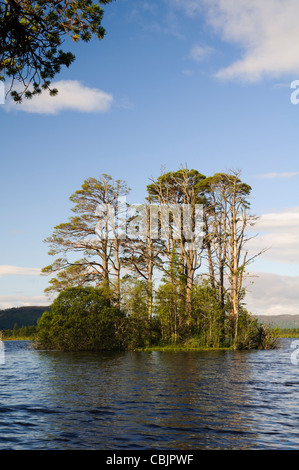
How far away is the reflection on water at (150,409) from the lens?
973 centimetres

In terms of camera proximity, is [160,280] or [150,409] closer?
[150,409]

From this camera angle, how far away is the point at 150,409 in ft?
43.2

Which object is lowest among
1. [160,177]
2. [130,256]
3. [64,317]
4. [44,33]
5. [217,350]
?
[217,350]

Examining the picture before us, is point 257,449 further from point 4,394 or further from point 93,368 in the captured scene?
point 93,368

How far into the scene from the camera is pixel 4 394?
1636 cm

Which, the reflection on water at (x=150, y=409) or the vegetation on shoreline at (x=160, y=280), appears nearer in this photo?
the reflection on water at (x=150, y=409)

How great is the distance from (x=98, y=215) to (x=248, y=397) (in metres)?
32.4

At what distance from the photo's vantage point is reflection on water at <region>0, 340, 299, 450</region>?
383 inches

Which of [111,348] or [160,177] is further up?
[160,177]

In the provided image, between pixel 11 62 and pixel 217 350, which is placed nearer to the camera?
pixel 11 62

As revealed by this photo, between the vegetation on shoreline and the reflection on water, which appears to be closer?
the reflection on water
